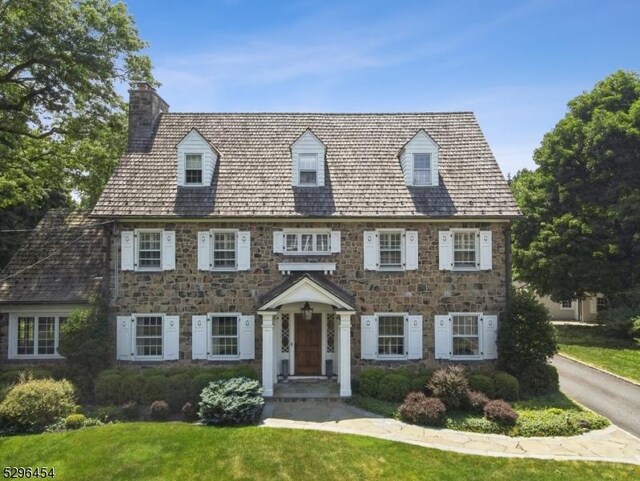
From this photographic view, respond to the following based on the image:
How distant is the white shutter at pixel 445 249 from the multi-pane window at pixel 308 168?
527 cm

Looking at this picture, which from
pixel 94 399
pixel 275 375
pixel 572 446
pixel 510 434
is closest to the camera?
pixel 572 446

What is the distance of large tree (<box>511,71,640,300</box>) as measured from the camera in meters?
27.9

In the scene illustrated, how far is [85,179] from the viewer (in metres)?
23.8

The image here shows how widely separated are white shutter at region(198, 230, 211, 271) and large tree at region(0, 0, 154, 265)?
28.0 ft

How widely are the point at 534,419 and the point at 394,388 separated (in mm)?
4190

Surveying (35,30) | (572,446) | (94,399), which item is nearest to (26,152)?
(35,30)

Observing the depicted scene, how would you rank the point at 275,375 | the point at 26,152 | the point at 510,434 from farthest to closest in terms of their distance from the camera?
the point at 26,152 → the point at 275,375 → the point at 510,434

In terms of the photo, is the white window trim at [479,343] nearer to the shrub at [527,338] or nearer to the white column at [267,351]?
the shrub at [527,338]

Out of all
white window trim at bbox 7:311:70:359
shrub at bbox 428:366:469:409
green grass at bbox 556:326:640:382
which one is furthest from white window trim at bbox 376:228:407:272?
white window trim at bbox 7:311:70:359

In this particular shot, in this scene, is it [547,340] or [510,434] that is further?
[547,340]

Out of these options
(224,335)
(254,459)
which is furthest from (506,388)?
(224,335)

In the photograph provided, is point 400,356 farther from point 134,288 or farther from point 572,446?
point 134,288

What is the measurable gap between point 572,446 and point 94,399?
47.7ft

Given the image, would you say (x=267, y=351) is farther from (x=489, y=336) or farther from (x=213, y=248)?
(x=489, y=336)
